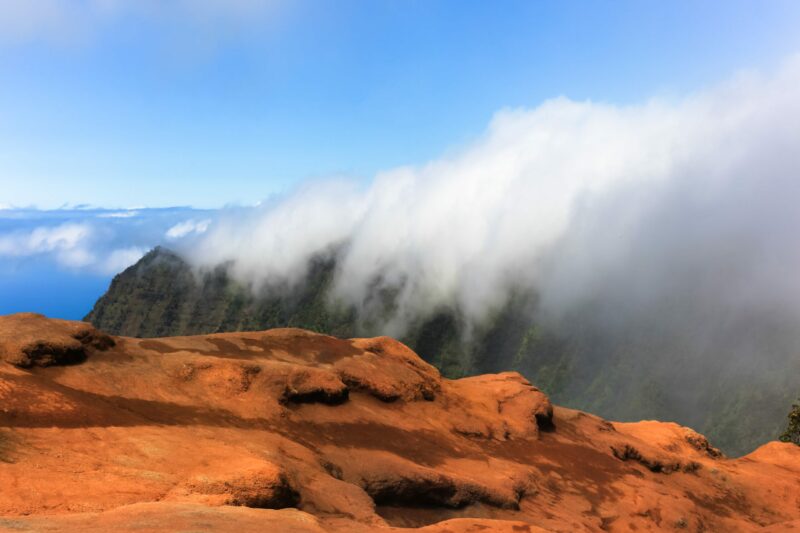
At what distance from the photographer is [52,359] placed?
69.4 feet

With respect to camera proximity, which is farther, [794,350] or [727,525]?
[794,350]

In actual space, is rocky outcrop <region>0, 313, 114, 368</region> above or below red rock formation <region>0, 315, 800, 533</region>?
above

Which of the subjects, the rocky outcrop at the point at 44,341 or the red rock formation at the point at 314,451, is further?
the rocky outcrop at the point at 44,341

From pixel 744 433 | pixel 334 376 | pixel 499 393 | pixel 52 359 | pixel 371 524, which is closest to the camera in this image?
pixel 371 524

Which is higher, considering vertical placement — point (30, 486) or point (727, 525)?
point (30, 486)

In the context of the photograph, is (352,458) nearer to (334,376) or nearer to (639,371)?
(334,376)

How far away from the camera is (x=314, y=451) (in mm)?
21234

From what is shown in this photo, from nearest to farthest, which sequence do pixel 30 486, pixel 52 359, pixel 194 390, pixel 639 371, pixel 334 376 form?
1. pixel 30 486
2. pixel 52 359
3. pixel 194 390
4. pixel 334 376
5. pixel 639 371

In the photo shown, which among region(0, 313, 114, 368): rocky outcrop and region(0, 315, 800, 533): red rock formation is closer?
region(0, 315, 800, 533): red rock formation

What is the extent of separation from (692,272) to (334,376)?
185m

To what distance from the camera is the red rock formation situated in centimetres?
1352

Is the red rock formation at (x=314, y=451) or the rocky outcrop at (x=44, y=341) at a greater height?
the rocky outcrop at (x=44, y=341)

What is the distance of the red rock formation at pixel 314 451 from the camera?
1352cm

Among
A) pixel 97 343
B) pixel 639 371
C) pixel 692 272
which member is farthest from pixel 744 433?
pixel 97 343
